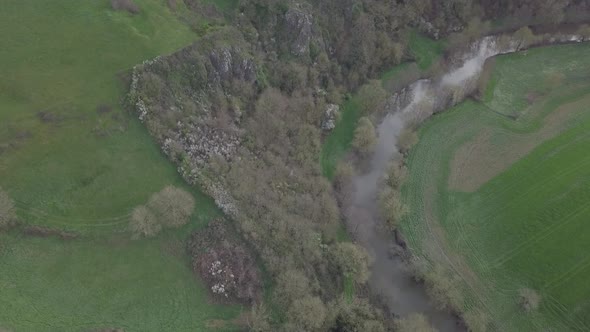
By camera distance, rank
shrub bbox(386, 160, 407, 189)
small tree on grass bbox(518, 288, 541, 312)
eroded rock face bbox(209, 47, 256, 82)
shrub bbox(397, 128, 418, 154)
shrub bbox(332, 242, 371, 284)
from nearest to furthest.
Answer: small tree on grass bbox(518, 288, 541, 312) < shrub bbox(332, 242, 371, 284) < eroded rock face bbox(209, 47, 256, 82) < shrub bbox(386, 160, 407, 189) < shrub bbox(397, 128, 418, 154)

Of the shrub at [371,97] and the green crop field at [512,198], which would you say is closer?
the green crop field at [512,198]

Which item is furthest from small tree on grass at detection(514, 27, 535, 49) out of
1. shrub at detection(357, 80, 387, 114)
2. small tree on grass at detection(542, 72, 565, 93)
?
shrub at detection(357, 80, 387, 114)

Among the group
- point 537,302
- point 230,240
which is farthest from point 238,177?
point 537,302

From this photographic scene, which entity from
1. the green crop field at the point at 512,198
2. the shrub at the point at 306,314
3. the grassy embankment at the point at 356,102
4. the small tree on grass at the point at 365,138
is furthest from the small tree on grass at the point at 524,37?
the shrub at the point at 306,314

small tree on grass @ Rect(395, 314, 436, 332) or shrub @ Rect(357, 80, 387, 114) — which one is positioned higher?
shrub @ Rect(357, 80, 387, 114)

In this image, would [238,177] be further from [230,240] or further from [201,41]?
[201,41]

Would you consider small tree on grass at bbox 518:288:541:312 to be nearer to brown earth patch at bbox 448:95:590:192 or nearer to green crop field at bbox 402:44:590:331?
green crop field at bbox 402:44:590:331

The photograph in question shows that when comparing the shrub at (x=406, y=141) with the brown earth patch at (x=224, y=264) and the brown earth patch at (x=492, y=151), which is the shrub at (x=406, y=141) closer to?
the brown earth patch at (x=492, y=151)
